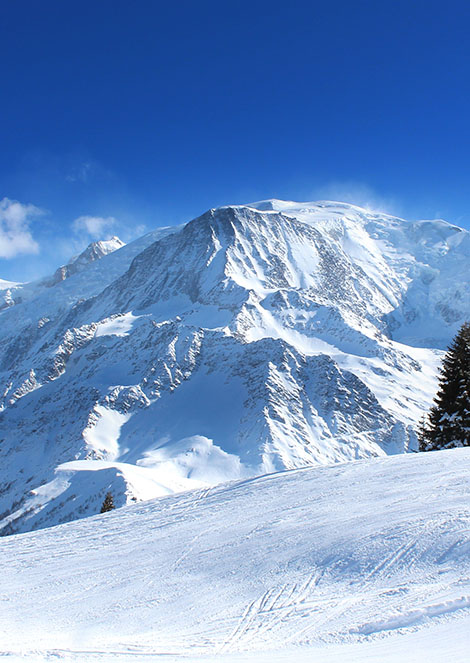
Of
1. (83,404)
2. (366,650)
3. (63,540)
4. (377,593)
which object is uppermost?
(83,404)

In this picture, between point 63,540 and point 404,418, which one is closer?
point 63,540

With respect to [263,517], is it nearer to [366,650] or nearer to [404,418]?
[366,650]

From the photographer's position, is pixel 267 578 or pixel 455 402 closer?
pixel 267 578

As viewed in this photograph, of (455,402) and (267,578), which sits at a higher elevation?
(455,402)

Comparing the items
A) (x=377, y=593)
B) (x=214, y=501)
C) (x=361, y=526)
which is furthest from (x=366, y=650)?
(x=214, y=501)
